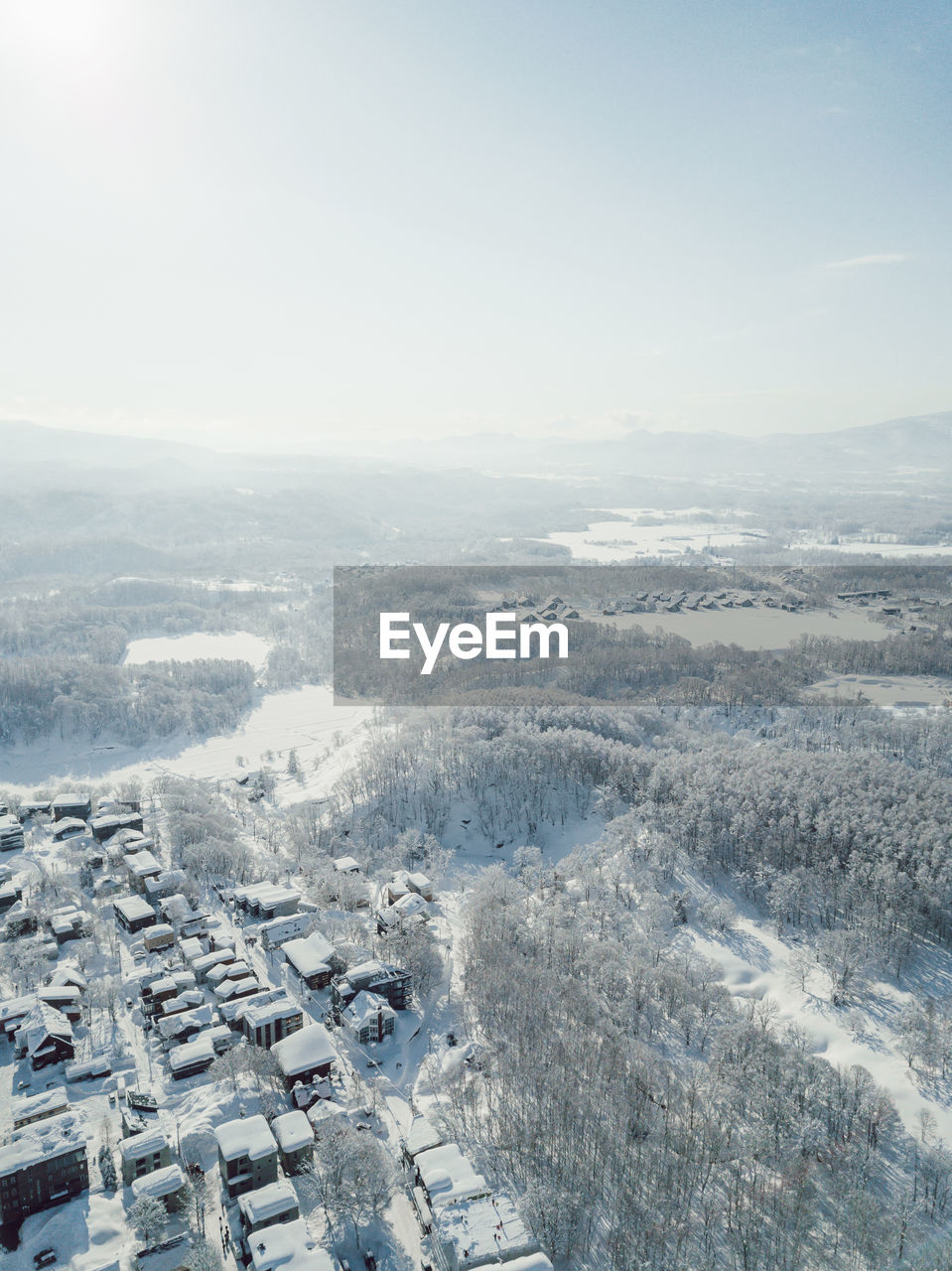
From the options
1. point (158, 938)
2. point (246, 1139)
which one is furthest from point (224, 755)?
point (246, 1139)

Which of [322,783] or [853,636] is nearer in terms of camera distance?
[322,783]

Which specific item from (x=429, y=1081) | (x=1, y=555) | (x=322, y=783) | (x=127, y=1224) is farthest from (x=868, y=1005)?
(x=1, y=555)

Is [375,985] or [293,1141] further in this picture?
[375,985]

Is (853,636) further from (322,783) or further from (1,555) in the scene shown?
(1,555)

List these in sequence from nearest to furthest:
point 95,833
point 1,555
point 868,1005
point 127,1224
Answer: point 127,1224
point 868,1005
point 95,833
point 1,555

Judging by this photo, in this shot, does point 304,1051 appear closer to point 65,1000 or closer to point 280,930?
point 280,930

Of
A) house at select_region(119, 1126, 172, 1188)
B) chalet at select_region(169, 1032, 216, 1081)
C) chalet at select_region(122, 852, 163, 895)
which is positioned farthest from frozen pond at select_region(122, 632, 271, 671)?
house at select_region(119, 1126, 172, 1188)
